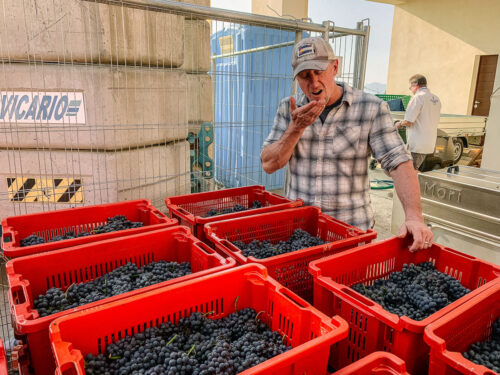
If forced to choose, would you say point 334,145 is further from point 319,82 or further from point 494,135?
point 494,135

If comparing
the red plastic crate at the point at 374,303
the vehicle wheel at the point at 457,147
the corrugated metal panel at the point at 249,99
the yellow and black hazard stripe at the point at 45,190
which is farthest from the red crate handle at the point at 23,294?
the vehicle wheel at the point at 457,147

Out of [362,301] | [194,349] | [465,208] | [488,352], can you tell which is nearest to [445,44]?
[465,208]

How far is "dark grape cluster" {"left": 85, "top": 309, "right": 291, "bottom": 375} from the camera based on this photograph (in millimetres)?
923

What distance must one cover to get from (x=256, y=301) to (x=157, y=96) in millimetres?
1845

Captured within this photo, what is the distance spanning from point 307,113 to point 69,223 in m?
1.30

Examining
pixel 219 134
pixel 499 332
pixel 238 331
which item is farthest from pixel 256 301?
pixel 219 134

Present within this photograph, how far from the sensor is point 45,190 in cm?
232

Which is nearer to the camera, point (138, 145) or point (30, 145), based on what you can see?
point (30, 145)

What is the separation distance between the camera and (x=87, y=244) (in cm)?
142

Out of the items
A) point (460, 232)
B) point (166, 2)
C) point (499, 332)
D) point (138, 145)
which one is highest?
point (166, 2)

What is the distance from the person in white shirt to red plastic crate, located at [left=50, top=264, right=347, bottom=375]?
5.51 meters

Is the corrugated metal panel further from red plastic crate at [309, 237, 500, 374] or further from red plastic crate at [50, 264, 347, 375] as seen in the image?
red plastic crate at [50, 264, 347, 375]

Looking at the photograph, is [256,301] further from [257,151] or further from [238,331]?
[257,151]

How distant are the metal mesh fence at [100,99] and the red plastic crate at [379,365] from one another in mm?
1845
